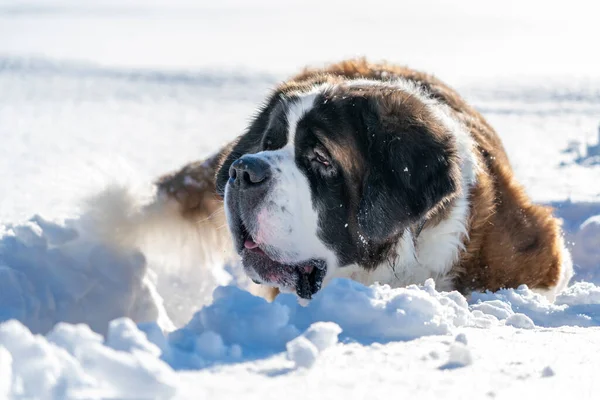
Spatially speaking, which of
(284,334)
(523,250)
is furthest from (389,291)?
(523,250)

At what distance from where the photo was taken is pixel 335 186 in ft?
8.50

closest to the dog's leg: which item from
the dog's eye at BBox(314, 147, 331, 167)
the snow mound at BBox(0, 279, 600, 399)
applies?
the dog's eye at BBox(314, 147, 331, 167)

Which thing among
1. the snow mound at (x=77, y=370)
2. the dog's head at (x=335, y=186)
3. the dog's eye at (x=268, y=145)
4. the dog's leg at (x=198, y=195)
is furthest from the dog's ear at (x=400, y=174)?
the snow mound at (x=77, y=370)

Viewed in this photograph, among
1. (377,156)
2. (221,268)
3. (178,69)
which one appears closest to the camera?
(377,156)

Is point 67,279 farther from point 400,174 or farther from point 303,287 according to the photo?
point 400,174

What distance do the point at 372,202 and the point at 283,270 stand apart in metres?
0.38

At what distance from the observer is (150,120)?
8648mm

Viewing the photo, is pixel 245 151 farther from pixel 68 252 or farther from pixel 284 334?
pixel 284 334

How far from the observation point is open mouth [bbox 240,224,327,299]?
2.54 meters

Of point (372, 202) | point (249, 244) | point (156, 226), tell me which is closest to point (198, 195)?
point (156, 226)

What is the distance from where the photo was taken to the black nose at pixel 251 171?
2371 mm

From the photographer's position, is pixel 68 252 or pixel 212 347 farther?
pixel 68 252

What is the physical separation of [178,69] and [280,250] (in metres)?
11.2

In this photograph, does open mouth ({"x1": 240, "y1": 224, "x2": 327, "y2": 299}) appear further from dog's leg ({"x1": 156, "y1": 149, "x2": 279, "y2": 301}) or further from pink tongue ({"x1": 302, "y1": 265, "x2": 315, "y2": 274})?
dog's leg ({"x1": 156, "y1": 149, "x2": 279, "y2": 301})
